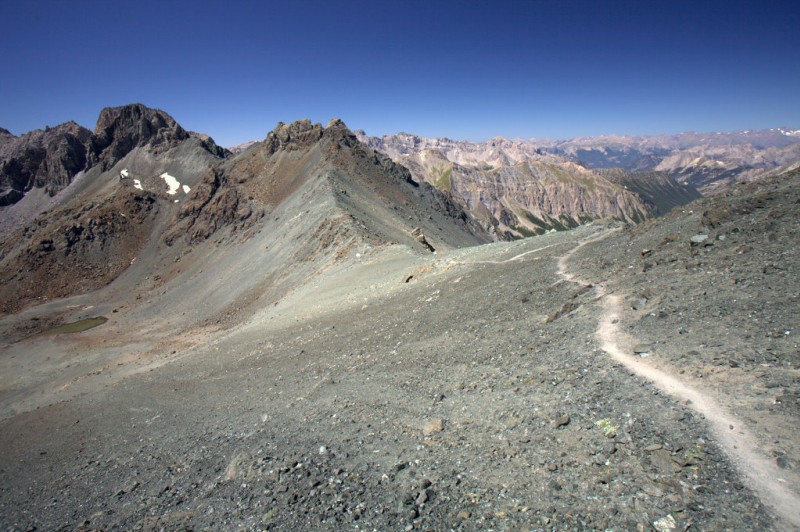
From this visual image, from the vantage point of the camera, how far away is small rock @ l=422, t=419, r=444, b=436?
12.7 m

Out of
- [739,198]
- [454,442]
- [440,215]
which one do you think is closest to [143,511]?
[454,442]

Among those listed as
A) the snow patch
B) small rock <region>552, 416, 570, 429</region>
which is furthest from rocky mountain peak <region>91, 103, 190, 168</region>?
small rock <region>552, 416, 570, 429</region>

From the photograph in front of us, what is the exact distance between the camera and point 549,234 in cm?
4009

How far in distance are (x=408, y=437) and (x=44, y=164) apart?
630 ft

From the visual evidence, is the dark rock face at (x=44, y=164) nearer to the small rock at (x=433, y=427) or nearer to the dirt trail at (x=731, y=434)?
the small rock at (x=433, y=427)

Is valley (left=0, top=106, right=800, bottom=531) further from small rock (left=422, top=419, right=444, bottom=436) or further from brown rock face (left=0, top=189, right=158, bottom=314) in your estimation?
brown rock face (left=0, top=189, right=158, bottom=314)

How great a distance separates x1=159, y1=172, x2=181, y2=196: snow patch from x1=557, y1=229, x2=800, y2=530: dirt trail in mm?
114680

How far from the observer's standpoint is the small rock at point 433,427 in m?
12.7

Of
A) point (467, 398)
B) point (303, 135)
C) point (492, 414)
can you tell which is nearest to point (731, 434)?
point (492, 414)

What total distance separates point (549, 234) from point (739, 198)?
17.1m

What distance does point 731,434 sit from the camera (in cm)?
902

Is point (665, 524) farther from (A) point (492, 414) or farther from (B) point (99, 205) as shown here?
(B) point (99, 205)

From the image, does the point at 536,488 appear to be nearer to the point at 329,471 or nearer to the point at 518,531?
the point at 518,531

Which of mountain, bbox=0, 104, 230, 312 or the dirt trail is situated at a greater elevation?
mountain, bbox=0, 104, 230, 312
